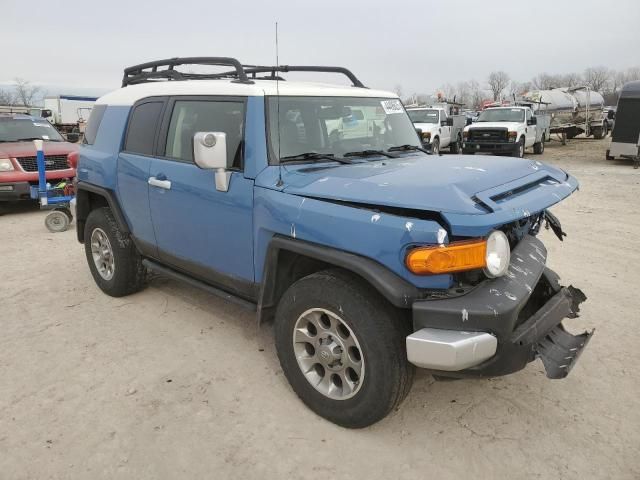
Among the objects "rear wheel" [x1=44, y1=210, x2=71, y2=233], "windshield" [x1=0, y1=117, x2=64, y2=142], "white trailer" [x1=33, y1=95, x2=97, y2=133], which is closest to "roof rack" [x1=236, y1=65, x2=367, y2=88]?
"rear wheel" [x1=44, y1=210, x2=71, y2=233]

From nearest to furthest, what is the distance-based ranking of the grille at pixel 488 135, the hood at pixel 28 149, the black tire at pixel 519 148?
the hood at pixel 28 149, the black tire at pixel 519 148, the grille at pixel 488 135

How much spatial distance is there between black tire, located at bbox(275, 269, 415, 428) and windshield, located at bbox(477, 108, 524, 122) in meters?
18.1

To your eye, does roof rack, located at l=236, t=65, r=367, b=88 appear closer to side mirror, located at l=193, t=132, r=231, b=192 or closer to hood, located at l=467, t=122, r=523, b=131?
side mirror, located at l=193, t=132, r=231, b=192

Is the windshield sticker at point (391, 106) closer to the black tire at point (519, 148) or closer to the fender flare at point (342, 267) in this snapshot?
the fender flare at point (342, 267)

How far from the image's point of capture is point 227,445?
2738 millimetres

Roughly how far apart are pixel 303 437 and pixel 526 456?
3.98 ft

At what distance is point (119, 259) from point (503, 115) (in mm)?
17711

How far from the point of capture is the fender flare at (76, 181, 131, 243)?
14.8 ft

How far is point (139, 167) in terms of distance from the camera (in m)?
4.08

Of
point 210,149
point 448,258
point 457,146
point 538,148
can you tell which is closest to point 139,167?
point 210,149

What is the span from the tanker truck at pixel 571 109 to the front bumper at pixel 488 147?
716cm

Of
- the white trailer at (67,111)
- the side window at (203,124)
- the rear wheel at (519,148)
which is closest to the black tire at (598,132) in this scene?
the rear wheel at (519,148)

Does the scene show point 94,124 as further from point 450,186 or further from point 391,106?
point 450,186

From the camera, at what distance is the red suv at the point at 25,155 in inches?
344
